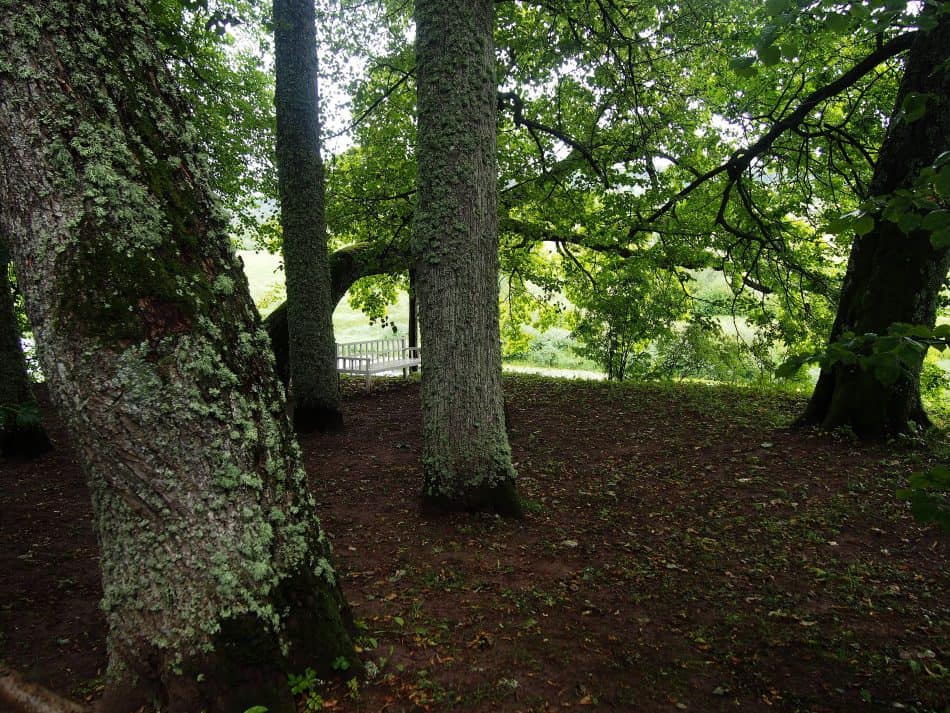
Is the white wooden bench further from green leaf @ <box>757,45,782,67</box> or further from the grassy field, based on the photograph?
green leaf @ <box>757,45,782,67</box>

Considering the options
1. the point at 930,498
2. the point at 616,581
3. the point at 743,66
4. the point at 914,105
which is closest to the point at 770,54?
the point at 743,66

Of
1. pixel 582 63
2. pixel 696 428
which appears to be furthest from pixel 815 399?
pixel 582 63

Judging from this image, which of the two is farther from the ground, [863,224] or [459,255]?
[459,255]

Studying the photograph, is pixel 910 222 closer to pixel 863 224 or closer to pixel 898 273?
pixel 863 224

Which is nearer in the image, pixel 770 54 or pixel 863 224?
pixel 863 224

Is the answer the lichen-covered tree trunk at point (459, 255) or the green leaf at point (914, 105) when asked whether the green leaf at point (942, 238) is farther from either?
the lichen-covered tree trunk at point (459, 255)

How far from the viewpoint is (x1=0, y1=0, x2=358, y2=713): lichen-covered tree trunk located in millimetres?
1813

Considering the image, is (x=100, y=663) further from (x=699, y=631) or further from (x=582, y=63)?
(x=582, y=63)

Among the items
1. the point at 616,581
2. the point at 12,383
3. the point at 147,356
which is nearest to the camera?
the point at 147,356

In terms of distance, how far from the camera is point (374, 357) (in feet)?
41.3

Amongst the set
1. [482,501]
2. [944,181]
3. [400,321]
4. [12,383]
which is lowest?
[482,501]

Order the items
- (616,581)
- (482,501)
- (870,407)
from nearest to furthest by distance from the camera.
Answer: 1. (616,581)
2. (482,501)
3. (870,407)

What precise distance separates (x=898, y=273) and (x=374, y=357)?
9.60m

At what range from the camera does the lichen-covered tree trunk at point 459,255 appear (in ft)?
Result: 13.9
